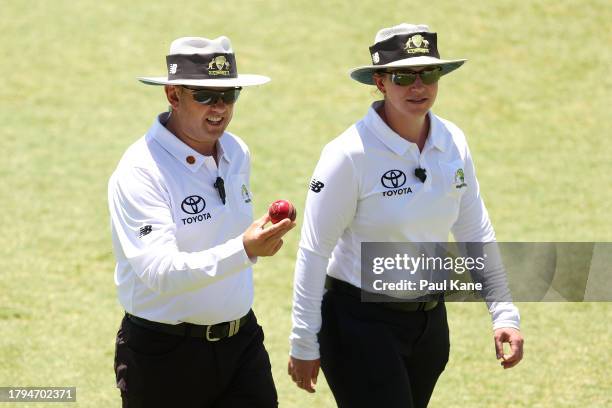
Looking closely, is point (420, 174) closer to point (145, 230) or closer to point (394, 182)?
point (394, 182)

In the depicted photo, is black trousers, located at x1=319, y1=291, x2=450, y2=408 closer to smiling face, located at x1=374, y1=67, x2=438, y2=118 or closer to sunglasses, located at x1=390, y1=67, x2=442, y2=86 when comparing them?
smiling face, located at x1=374, y1=67, x2=438, y2=118

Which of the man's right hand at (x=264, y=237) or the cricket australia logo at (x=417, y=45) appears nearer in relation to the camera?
the man's right hand at (x=264, y=237)

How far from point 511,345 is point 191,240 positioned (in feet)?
5.55

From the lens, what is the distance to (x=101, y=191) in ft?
40.0

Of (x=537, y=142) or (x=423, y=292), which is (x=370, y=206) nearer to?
(x=423, y=292)

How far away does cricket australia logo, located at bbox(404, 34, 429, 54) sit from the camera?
548 cm

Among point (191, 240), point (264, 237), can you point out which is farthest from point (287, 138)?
point (264, 237)

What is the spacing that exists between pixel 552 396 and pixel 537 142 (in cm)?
626

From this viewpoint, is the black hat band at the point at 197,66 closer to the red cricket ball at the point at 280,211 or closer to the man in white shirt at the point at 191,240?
the man in white shirt at the point at 191,240

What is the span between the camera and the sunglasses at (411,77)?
→ 5.43 m

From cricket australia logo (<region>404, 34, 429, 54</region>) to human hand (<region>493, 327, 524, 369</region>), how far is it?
143 cm

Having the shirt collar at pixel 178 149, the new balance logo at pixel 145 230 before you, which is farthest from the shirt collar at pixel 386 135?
the new balance logo at pixel 145 230

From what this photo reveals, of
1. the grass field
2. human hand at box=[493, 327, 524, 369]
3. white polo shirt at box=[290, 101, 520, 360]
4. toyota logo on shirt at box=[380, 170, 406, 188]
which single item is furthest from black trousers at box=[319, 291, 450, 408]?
the grass field

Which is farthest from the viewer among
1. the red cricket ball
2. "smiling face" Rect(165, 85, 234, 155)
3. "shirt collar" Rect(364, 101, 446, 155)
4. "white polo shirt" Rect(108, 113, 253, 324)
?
"shirt collar" Rect(364, 101, 446, 155)
